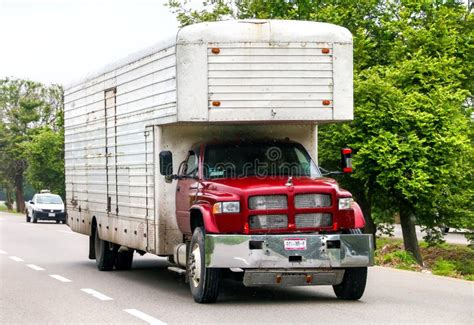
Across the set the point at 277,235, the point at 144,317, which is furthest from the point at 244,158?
the point at 144,317

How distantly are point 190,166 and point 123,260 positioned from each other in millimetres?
5110

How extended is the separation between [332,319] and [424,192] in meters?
14.4

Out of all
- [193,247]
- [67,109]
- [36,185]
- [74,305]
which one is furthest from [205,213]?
[36,185]

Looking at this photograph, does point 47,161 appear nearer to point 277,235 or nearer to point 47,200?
point 47,200

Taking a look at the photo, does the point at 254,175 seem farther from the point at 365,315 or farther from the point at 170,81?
the point at 365,315

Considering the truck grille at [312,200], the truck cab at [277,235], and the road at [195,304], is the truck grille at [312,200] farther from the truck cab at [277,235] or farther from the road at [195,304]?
the road at [195,304]

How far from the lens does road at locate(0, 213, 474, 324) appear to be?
11094mm

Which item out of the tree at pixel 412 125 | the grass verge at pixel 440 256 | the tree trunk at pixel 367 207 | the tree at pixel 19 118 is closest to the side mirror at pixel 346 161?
the grass verge at pixel 440 256

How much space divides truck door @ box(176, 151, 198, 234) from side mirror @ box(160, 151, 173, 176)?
0.28 metres

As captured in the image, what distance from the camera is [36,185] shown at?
71.9 m

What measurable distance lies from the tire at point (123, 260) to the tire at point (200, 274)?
225 inches

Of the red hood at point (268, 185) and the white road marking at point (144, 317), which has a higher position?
the red hood at point (268, 185)

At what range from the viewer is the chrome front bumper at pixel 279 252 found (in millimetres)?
11914

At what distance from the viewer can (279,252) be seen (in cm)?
1197
